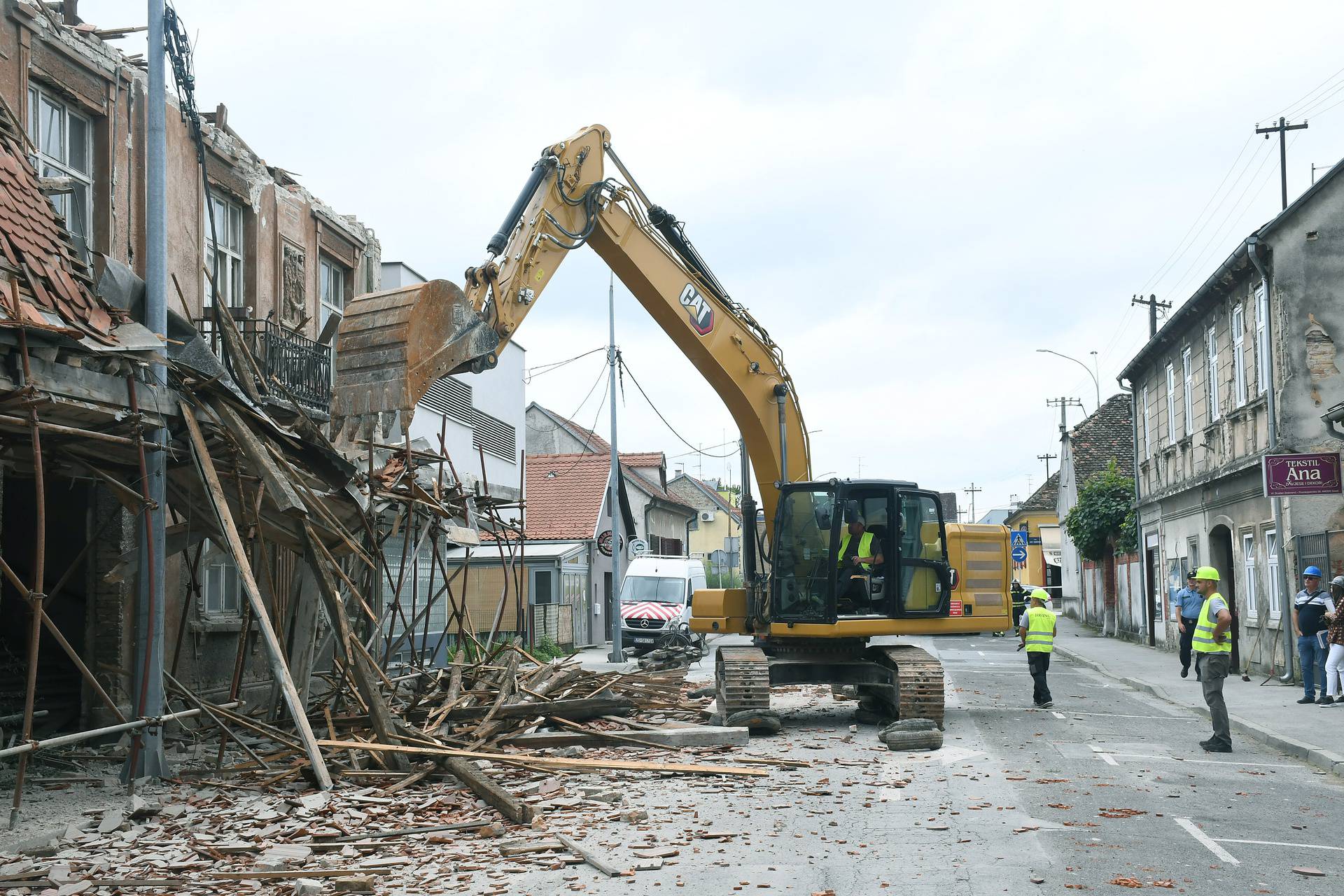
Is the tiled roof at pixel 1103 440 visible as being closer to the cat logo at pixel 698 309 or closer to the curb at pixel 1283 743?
the curb at pixel 1283 743

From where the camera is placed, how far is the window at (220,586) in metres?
14.8

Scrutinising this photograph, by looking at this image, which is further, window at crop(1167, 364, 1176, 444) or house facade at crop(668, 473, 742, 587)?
house facade at crop(668, 473, 742, 587)

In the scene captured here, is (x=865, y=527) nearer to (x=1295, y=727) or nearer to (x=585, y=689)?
(x=585, y=689)

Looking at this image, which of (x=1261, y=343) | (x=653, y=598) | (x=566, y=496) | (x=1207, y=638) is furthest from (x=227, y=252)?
(x=566, y=496)

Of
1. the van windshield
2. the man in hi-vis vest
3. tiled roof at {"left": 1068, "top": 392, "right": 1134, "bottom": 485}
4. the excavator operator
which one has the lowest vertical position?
the man in hi-vis vest

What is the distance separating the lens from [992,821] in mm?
8625

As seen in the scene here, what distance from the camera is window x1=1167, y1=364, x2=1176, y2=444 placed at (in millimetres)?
30000

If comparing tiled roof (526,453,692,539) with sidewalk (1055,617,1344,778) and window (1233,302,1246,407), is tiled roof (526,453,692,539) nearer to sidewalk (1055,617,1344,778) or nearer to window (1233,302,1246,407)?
sidewalk (1055,617,1344,778)

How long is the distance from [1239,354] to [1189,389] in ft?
15.1

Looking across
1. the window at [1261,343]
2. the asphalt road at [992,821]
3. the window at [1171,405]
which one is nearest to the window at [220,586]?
the asphalt road at [992,821]

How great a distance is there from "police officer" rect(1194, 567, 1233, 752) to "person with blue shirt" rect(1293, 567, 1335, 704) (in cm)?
500

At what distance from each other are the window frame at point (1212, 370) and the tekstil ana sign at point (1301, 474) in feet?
23.9

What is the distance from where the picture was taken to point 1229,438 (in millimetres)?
24438

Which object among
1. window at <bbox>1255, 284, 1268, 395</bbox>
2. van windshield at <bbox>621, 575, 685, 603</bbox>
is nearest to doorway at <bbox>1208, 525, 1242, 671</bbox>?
window at <bbox>1255, 284, 1268, 395</bbox>
